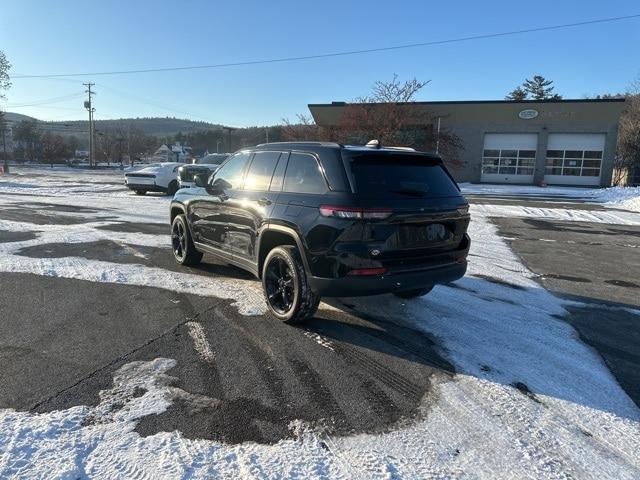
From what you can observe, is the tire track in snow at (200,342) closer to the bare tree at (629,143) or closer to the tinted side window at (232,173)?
the tinted side window at (232,173)

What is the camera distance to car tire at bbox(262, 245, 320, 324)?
4.51 m

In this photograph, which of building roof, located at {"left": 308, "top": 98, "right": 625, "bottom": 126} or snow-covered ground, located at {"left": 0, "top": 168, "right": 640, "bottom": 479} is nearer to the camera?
snow-covered ground, located at {"left": 0, "top": 168, "right": 640, "bottom": 479}

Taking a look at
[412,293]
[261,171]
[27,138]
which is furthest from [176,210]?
[27,138]

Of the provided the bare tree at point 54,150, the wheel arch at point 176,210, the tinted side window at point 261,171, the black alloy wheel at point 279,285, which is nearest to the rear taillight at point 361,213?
the black alloy wheel at point 279,285

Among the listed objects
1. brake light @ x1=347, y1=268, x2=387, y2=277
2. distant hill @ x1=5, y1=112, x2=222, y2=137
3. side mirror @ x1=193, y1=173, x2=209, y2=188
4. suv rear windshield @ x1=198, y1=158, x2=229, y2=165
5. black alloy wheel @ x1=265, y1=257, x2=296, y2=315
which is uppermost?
distant hill @ x1=5, y1=112, x2=222, y2=137

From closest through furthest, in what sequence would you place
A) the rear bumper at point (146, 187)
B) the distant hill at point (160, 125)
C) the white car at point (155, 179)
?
the white car at point (155, 179) < the rear bumper at point (146, 187) < the distant hill at point (160, 125)

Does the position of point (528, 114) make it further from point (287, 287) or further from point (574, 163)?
point (287, 287)

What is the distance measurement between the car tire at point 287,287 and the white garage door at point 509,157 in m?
39.1

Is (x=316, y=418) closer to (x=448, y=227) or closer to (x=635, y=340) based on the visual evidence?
(x=448, y=227)

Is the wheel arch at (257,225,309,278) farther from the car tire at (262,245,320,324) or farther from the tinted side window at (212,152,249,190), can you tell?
the tinted side window at (212,152,249,190)

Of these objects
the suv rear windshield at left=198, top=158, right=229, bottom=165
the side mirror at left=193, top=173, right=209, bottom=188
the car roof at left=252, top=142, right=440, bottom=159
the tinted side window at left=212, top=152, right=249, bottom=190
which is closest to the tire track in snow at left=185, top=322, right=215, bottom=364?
the tinted side window at left=212, top=152, right=249, bottom=190

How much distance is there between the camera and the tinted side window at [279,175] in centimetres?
500

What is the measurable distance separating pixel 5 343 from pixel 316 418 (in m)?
2.97

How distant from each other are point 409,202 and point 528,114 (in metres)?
38.9
